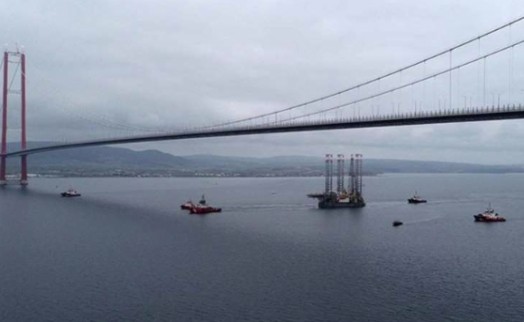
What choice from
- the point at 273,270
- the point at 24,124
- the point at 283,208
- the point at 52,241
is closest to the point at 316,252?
the point at 273,270

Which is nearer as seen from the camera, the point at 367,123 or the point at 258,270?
the point at 258,270

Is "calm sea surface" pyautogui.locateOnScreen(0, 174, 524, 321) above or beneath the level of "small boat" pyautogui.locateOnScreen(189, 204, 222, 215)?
beneath

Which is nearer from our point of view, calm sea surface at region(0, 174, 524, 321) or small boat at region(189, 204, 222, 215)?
calm sea surface at region(0, 174, 524, 321)

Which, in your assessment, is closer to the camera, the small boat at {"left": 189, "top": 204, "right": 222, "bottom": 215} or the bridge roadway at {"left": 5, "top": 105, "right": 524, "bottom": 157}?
the bridge roadway at {"left": 5, "top": 105, "right": 524, "bottom": 157}

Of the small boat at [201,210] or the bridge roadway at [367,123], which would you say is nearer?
the bridge roadway at [367,123]

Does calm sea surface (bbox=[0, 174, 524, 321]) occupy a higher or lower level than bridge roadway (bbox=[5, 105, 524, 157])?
lower

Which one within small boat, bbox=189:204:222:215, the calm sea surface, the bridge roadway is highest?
the bridge roadway

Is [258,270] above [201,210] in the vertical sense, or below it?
below

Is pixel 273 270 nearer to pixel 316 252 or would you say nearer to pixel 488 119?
pixel 316 252

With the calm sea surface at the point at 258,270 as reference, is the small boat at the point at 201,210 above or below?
above
